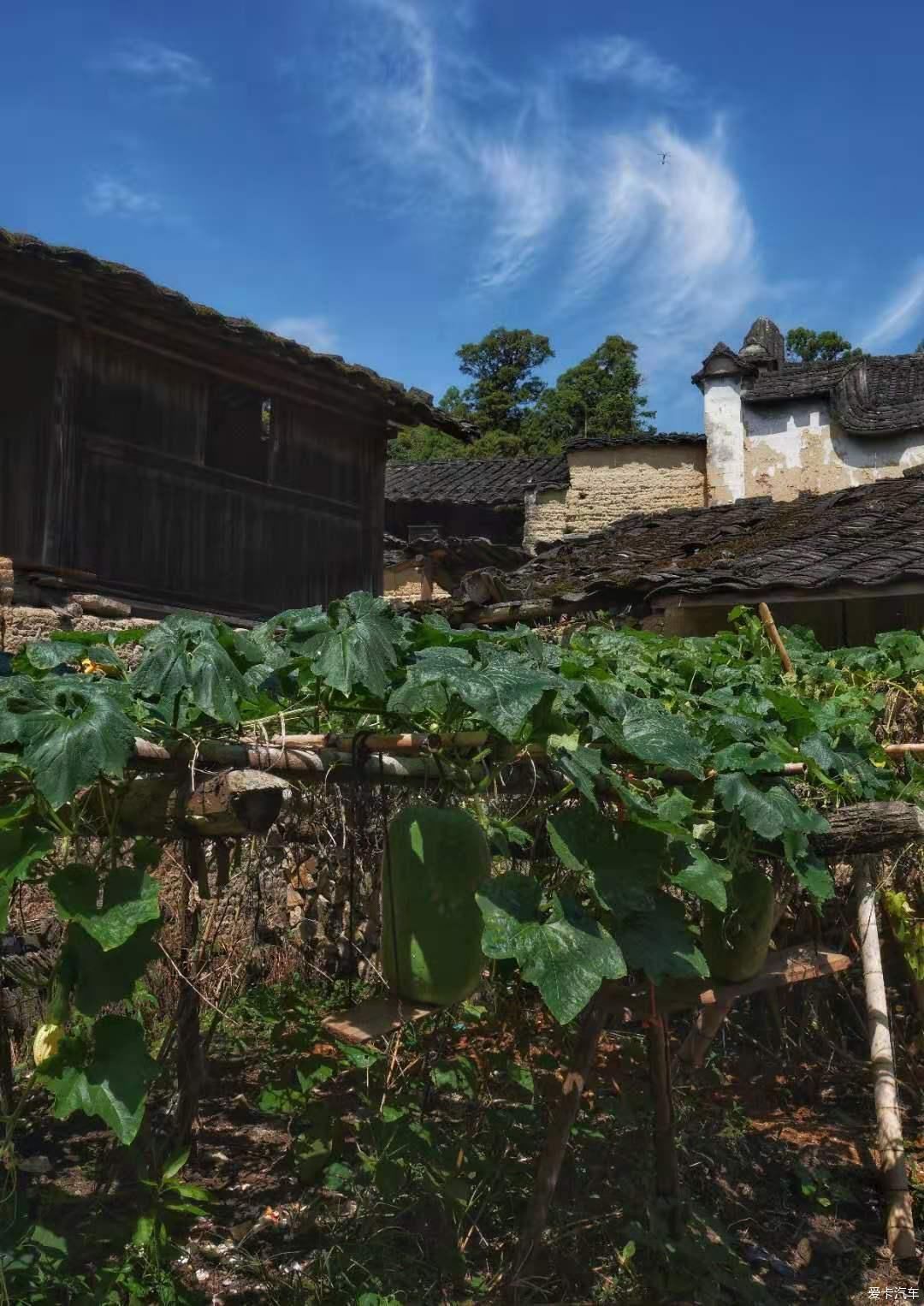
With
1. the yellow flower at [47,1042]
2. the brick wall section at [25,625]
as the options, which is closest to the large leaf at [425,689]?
the yellow flower at [47,1042]

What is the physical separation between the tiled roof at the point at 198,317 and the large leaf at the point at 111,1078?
603 cm

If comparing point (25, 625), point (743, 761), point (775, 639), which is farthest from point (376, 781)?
point (25, 625)

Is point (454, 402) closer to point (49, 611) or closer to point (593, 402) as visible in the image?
point (593, 402)

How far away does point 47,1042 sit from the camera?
2.35 meters

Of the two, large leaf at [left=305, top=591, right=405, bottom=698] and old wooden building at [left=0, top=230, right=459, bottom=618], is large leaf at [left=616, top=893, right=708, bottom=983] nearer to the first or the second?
large leaf at [left=305, top=591, right=405, bottom=698]

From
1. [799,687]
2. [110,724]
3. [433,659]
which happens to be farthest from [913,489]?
[110,724]

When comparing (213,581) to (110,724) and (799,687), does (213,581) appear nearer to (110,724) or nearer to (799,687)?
(799,687)

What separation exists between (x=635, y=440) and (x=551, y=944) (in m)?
17.8

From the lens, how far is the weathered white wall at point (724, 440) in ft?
62.7

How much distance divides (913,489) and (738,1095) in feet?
17.4

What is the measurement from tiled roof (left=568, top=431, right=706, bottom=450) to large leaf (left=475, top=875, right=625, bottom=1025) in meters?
17.7

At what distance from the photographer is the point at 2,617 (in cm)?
606

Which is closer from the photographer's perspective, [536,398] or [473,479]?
[473,479]

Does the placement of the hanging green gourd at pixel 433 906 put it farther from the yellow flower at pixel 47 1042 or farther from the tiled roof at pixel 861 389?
the tiled roof at pixel 861 389
